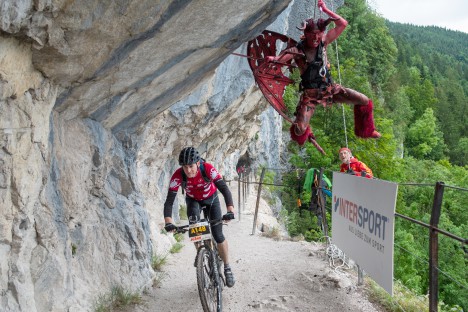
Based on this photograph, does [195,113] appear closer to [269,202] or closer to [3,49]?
[3,49]

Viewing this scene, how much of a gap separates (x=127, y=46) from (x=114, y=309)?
276 centimetres

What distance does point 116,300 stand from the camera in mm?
5344

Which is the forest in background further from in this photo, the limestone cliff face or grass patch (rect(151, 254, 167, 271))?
grass patch (rect(151, 254, 167, 271))

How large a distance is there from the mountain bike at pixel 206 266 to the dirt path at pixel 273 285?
683 millimetres

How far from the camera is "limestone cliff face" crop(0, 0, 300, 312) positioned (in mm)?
3543

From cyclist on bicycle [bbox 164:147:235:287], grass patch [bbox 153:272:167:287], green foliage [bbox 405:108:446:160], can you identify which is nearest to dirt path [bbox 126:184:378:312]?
grass patch [bbox 153:272:167:287]

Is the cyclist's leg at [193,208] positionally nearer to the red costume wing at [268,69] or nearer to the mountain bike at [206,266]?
the mountain bike at [206,266]

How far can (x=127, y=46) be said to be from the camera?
14.1 ft

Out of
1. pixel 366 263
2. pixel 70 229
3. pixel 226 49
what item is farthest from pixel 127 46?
pixel 366 263

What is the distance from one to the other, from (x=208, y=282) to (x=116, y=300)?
1.09m

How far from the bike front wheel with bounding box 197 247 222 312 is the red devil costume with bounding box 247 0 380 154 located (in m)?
2.13

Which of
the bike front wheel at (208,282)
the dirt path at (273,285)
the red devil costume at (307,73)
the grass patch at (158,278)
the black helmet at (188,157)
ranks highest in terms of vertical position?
the red devil costume at (307,73)

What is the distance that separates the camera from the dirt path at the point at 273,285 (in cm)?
577

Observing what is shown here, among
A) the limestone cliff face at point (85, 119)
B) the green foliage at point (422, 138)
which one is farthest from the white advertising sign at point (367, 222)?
the green foliage at point (422, 138)
